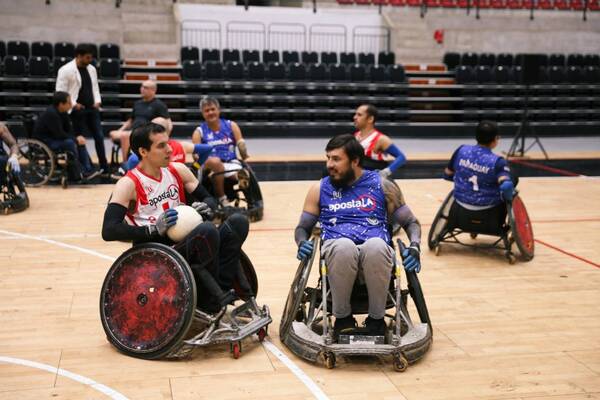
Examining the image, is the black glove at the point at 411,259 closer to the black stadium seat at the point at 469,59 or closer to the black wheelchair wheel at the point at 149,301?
the black wheelchair wheel at the point at 149,301

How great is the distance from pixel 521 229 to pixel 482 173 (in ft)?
1.92

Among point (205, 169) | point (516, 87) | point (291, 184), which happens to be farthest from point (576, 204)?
point (516, 87)

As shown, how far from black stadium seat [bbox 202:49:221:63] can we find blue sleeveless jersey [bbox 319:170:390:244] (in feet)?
41.5

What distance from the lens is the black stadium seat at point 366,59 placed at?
56.1 ft

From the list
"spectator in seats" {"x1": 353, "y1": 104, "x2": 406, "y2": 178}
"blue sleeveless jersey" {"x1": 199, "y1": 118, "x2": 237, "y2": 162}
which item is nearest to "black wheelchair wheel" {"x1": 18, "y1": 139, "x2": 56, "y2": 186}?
"blue sleeveless jersey" {"x1": 199, "y1": 118, "x2": 237, "y2": 162}

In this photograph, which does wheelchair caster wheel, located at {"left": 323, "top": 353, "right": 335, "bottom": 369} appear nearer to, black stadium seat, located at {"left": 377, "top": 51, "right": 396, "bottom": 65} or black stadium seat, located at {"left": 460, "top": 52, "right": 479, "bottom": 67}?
black stadium seat, located at {"left": 377, "top": 51, "right": 396, "bottom": 65}

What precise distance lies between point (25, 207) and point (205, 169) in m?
2.21

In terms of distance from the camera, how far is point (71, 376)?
147 inches

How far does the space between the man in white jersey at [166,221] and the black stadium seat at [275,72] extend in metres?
11.7

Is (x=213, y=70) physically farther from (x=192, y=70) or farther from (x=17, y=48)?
(x=17, y=48)

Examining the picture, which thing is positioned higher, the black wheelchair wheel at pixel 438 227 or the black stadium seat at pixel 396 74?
the black stadium seat at pixel 396 74

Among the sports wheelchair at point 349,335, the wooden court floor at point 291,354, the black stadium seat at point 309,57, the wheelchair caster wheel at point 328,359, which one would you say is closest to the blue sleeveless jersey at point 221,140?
the wooden court floor at point 291,354

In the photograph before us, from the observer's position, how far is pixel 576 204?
891 cm

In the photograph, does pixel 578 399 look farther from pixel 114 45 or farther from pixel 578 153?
pixel 114 45
